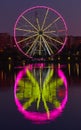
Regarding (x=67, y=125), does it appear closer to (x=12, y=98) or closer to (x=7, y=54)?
(x=12, y=98)

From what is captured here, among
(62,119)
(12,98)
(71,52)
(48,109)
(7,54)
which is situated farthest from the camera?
(71,52)

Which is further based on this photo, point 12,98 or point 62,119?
point 12,98

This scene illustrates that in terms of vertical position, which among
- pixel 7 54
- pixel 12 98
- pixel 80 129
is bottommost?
pixel 80 129

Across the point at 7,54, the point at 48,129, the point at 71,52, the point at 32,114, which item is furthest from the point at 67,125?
the point at 71,52

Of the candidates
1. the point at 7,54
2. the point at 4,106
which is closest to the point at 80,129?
the point at 4,106

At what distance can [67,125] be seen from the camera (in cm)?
759

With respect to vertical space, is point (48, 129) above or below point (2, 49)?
below

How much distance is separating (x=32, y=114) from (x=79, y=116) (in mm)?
1095

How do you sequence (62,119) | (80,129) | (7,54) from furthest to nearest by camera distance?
(7,54) < (62,119) < (80,129)

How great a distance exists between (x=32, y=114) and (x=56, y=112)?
1.75 feet

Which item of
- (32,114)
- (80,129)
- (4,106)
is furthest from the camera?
(4,106)

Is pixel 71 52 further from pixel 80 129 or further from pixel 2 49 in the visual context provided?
pixel 80 129

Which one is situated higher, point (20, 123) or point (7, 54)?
point (7, 54)

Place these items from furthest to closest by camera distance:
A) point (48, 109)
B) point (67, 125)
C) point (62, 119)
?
point (48, 109)
point (62, 119)
point (67, 125)
